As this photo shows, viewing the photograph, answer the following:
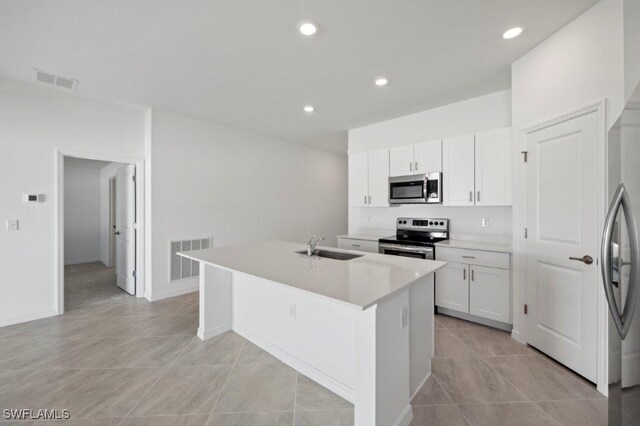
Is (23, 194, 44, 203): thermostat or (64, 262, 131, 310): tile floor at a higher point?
(23, 194, 44, 203): thermostat

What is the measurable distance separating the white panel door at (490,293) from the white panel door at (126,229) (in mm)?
4465

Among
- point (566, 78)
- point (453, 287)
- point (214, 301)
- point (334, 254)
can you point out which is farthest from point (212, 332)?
point (566, 78)

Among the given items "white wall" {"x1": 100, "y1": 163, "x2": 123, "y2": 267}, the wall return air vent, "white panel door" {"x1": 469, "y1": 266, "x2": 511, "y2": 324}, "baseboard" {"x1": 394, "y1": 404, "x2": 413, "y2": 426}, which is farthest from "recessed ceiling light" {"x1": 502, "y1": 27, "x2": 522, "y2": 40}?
"white wall" {"x1": 100, "y1": 163, "x2": 123, "y2": 267}

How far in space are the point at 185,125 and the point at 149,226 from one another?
1.56m

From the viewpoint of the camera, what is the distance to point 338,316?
73.6 inches

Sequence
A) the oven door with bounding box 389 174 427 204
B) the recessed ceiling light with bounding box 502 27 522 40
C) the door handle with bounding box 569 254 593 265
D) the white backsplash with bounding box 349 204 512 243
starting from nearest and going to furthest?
1. the door handle with bounding box 569 254 593 265
2. the recessed ceiling light with bounding box 502 27 522 40
3. the white backsplash with bounding box 349 204 512 243
4. the oven door with bounding box 389 174 427 204

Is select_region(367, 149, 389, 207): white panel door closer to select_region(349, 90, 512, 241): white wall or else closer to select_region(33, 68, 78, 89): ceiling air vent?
select_region(349, 90, 512, 241): white wall

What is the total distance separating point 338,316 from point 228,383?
99 cm

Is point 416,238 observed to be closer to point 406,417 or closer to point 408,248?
point 408,248

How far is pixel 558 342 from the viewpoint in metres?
2.18

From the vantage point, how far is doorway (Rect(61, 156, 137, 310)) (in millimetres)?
4293

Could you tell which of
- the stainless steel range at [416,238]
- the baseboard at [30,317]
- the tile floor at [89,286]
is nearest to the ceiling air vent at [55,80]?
the baseboard at [30,317]

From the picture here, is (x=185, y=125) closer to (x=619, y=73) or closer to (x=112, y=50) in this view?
(x=112, y=50)

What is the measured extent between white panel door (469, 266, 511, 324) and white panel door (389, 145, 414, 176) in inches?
61.3
